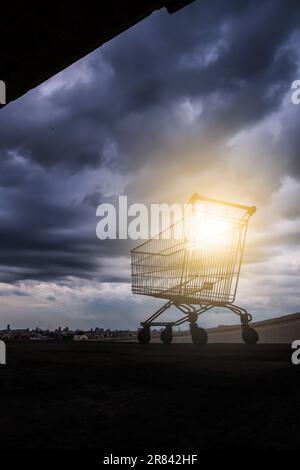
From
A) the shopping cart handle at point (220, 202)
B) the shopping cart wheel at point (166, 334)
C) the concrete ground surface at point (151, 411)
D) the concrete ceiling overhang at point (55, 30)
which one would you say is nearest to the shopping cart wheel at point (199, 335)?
the shopping cart wheel at point (166, 334)

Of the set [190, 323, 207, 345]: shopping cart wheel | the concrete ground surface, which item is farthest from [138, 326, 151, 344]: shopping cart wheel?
the concrete ground surface

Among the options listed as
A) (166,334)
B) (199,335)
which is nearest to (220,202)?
(199,335)

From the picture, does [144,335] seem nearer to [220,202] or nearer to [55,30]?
[220,202]

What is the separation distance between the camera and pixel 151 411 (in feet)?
5.13

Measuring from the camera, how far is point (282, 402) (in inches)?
67.5

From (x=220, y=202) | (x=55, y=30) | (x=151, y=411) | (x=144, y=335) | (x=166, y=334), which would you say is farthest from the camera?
(x=144, y=335)

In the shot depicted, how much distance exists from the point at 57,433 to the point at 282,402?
3.21ft

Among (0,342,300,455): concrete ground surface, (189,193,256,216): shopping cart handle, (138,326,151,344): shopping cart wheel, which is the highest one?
(189,193,256,216): shopping cart handle

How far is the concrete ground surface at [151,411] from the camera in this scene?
1.21 meters

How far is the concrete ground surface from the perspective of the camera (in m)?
1.21

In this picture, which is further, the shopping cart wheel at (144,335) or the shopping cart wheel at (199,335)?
→ the shopping cart wheel at (144,335)

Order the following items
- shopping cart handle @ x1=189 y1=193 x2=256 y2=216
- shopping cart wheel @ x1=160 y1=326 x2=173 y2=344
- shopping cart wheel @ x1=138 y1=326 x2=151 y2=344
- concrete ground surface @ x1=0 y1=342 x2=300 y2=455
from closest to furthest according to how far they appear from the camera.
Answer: concrete ground surface @ x1=0 y1=342 x2=300 y2=455 < shopping cart handle @ x1=189 y1=193 x2=256 y2=216 < shopping cart wheel @ x1=160 y1=326 x2=173 y2=344 < shopping cart wheel @ x1=138 y1=326 x2=151 y2=344

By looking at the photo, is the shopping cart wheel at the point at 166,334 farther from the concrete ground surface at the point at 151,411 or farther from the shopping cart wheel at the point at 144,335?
the concrete ground surface at the point at 151,411

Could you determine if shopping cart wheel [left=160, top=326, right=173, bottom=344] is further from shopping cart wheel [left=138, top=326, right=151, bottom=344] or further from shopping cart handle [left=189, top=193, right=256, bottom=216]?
shopping cart handle [left=189, top=193, right=256, bottom=216]
